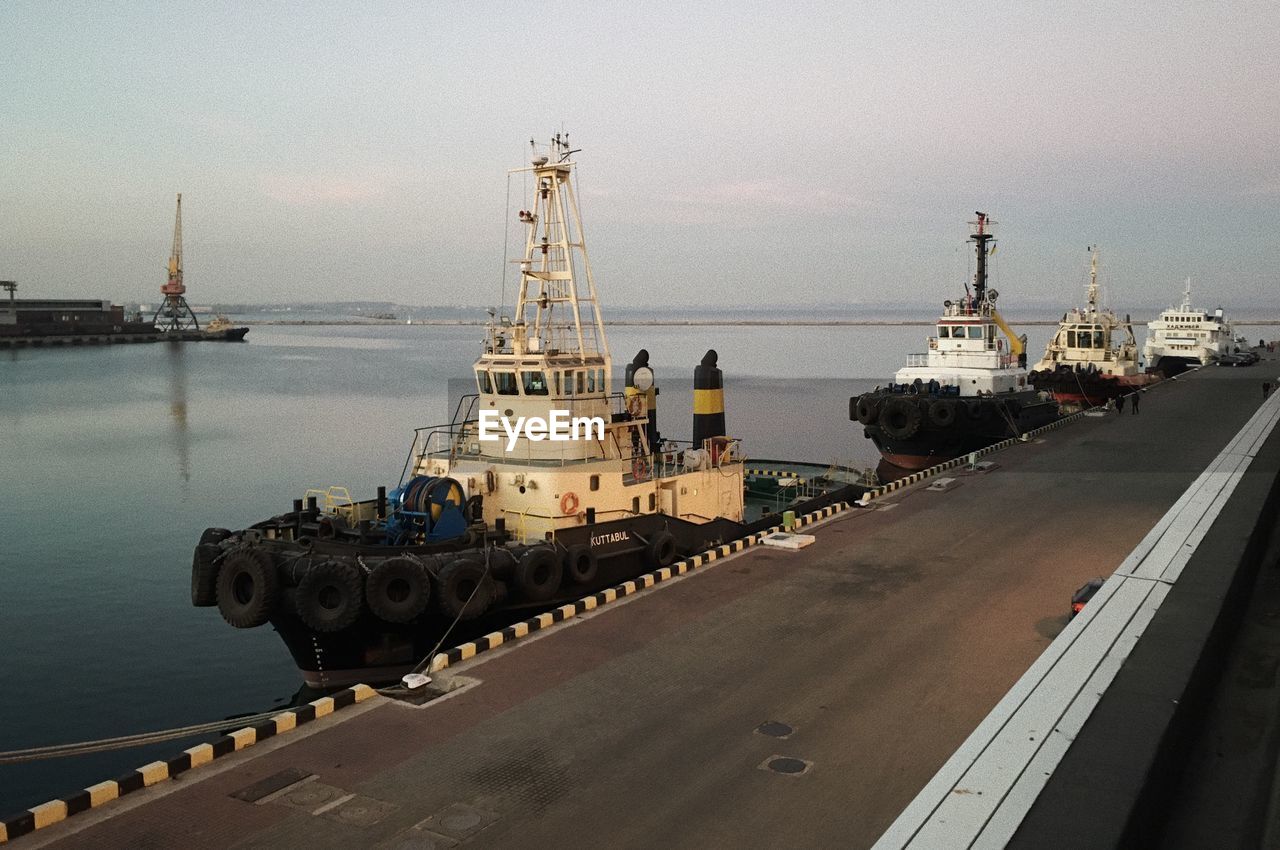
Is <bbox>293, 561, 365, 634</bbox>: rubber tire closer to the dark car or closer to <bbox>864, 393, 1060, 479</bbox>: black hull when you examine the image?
the dark car

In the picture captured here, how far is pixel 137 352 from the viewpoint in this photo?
126 metres

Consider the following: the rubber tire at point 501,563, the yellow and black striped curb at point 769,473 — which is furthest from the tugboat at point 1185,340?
the rubber tire at point 501,563

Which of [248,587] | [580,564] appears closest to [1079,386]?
[580,564]

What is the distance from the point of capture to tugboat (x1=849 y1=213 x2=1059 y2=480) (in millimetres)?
31625

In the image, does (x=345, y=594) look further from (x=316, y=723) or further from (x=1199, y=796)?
(x=1199, y=796)

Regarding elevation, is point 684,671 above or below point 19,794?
above

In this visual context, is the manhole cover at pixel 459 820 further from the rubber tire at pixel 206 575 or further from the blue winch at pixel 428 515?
the rubber tire at pixel 206 575

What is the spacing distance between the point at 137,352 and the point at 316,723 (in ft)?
441

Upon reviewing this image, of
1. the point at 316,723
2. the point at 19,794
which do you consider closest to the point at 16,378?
the point at 19,794

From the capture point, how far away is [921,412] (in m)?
31.6

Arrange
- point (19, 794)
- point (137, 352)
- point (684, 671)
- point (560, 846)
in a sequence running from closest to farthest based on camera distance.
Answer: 1. point (560, 846)
2. point (684, 671)
3. point (19, 794)
4. point (137, 352)

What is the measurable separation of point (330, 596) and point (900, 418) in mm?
23154

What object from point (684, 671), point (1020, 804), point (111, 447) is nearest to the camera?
point (1020, 804)

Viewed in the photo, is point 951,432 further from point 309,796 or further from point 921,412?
point 309,796
